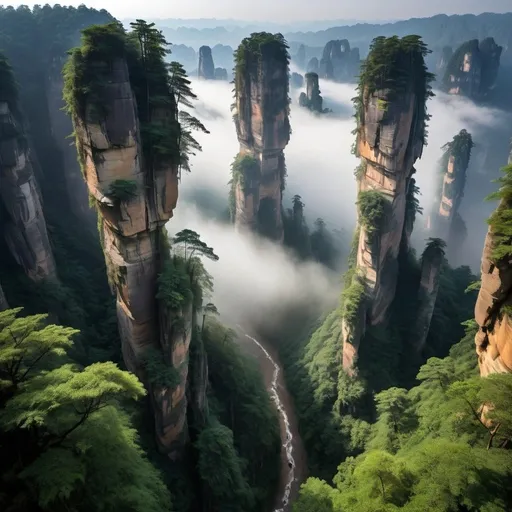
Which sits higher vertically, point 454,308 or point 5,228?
point 5,228

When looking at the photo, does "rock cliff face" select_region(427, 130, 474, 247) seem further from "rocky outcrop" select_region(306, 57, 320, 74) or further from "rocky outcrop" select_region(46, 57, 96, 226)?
"rocky outcrop" select_region(306, 57, 320, 74)

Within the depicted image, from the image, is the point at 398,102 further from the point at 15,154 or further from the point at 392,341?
the point at 15,154

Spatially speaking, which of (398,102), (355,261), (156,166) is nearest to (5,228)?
(156,166)

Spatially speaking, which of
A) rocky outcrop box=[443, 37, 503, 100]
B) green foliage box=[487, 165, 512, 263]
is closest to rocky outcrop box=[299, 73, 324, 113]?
rocky outcrop box=[443, 37, 503, 100]

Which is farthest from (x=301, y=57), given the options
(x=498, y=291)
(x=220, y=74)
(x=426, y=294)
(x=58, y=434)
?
(x=58, y=434)

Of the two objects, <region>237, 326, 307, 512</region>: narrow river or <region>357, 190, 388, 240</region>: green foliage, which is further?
<region>357, 190, 388, 240</region>: green foliage

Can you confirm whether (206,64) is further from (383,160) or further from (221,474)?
(221,474)
